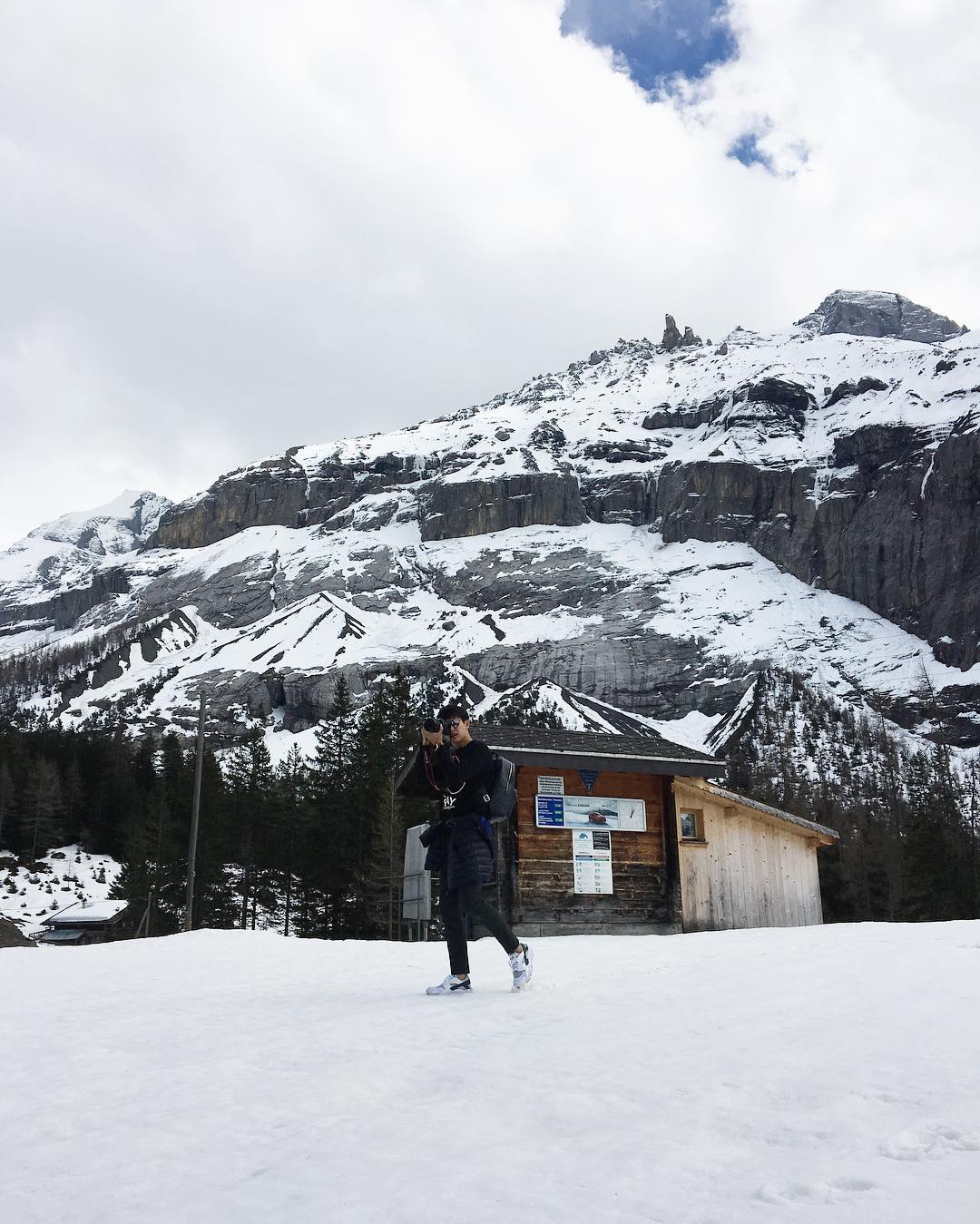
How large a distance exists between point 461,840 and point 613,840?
1258cm

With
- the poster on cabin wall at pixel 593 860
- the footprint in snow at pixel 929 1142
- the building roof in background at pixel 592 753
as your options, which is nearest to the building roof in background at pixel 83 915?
the building roof in background at pixel 592 753

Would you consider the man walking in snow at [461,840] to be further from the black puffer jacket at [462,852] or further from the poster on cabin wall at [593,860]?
the poster on cabin wall at [593,860]

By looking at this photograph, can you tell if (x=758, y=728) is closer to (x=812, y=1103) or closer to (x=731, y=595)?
(x=731, y=595)

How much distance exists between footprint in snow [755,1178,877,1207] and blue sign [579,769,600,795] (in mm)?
15649

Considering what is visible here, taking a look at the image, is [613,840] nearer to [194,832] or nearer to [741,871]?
[741,871]

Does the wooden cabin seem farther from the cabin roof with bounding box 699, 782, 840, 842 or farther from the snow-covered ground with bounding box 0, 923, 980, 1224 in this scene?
the snow-covered ground with bounding box 0, 923, 980, 1224

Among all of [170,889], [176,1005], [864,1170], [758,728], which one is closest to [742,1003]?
[864,1170]

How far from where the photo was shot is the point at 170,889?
44031 millimetres

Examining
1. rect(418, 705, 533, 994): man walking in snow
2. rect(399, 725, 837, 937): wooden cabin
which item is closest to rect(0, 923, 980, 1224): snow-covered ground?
rect(418, 705, 533, 994): man walking in snow

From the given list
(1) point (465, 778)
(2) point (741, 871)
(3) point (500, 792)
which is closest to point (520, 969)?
(3) point (500, 792)

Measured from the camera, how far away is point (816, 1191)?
2.71 m

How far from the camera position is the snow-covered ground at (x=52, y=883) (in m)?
57.4

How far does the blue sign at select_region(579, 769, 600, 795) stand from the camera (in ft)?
60.3

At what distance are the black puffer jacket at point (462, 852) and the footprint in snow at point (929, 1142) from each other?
393 centimetres
